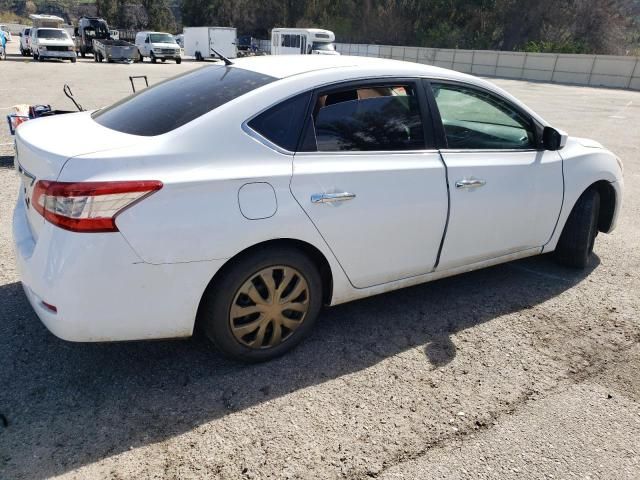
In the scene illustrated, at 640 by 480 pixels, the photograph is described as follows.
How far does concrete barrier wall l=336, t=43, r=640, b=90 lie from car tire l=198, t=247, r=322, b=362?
2964 cm

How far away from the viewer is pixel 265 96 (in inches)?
110

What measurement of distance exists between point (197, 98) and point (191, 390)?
5.25 ft

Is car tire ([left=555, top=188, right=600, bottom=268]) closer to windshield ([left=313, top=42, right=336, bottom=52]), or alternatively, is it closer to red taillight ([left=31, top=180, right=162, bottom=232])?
red taillight ([left=31, top=180, right=162, bottom=232])

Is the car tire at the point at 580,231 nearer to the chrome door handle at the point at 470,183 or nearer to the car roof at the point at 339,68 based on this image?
the chrome door handle at the point at 470,183

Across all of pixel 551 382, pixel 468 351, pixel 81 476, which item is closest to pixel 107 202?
pixel 81 476

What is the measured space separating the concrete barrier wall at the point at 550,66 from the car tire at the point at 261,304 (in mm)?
29643

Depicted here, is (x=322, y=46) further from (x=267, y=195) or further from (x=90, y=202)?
(x=90, y=202)

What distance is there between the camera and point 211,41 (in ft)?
119

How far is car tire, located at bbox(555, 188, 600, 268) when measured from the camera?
418cm

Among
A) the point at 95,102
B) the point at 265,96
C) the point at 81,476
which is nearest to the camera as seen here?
the point at 81,476

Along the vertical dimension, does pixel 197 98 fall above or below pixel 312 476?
above

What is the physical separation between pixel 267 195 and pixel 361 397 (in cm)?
117

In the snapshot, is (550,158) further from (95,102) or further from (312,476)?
(95,102)

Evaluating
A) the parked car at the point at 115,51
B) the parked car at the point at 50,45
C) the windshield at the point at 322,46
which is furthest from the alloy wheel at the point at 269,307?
the parked car at the point at 115,51
